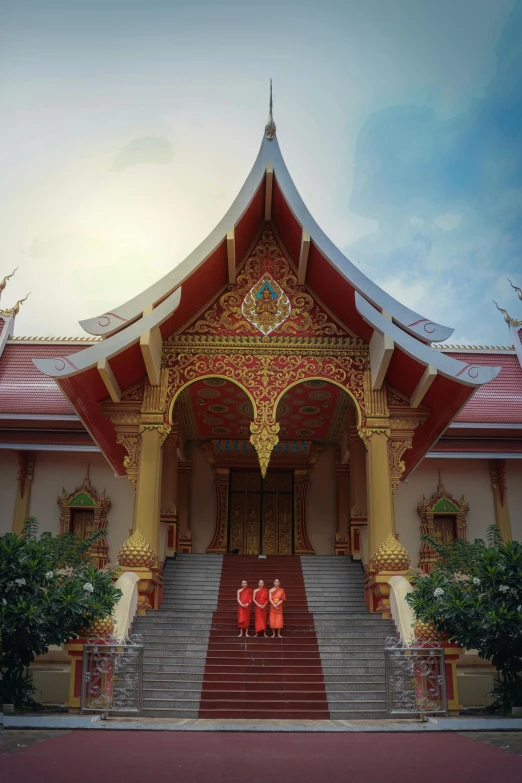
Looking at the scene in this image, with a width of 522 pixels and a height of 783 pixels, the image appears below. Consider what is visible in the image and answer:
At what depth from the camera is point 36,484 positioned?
1351cm

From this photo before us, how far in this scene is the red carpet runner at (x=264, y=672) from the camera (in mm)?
7641

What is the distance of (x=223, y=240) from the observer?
408 inches

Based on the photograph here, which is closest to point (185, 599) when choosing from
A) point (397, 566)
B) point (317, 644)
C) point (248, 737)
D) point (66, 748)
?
point (317, 644)

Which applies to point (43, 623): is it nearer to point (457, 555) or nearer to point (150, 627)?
point (150, 627)

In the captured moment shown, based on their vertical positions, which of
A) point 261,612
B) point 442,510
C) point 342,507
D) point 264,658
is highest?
point 342,507

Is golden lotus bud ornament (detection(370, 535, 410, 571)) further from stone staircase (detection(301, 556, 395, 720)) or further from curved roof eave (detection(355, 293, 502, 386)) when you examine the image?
curved roof eave (detection(355, 293, 502, 386))

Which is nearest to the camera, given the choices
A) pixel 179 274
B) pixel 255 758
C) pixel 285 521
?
pixel 255 758

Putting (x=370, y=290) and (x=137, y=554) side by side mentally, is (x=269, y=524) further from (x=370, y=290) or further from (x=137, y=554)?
(x=370, y=290)

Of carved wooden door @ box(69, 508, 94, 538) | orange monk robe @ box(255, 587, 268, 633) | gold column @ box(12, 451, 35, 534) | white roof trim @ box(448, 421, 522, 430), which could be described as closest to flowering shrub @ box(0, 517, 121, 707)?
orange monk robe @ box(255, 587, 268, 633)

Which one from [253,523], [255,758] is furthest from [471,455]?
[255,758]

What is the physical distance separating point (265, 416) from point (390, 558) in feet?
8.74

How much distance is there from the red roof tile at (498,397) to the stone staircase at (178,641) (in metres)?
5.42

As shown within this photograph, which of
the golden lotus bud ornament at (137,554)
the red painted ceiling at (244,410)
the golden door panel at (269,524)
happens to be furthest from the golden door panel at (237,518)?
the golden lotus bud ornament at (137,554)

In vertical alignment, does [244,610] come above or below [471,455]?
below
